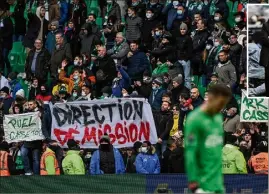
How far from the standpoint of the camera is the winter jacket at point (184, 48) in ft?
80.2

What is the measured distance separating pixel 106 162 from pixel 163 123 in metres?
1.68

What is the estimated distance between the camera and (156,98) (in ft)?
75.0

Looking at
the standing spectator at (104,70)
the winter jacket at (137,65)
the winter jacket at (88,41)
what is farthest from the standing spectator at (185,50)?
the winter jacket at (88,41)

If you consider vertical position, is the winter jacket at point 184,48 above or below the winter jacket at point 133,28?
below

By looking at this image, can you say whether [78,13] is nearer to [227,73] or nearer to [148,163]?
[227,73]

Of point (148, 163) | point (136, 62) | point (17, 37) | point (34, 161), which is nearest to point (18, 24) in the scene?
point (17, 37)

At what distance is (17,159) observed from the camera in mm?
22016

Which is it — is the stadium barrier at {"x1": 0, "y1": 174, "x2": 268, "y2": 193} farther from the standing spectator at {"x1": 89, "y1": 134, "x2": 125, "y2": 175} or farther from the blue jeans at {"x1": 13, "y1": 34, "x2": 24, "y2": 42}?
the blue jeans at {"x1": 13, "y1": 34, "x2": 24, "y2": 42}

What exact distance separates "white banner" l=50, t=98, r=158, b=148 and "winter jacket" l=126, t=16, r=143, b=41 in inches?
161

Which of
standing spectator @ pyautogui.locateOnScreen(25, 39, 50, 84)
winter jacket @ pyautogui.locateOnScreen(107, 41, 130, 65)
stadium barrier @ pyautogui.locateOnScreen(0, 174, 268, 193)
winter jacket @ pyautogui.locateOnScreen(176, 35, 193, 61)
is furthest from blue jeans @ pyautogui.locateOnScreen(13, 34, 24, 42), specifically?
stadium barrier @ pyautogui.locateOnScreen(0, 174, 268, 193)

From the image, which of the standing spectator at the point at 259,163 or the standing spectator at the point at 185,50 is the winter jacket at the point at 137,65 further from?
the standing spectator at the point at 259,163

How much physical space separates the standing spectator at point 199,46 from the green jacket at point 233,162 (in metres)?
4.75

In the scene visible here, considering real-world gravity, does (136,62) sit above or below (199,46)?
below

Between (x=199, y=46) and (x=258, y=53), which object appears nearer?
(x=258, y=53)
